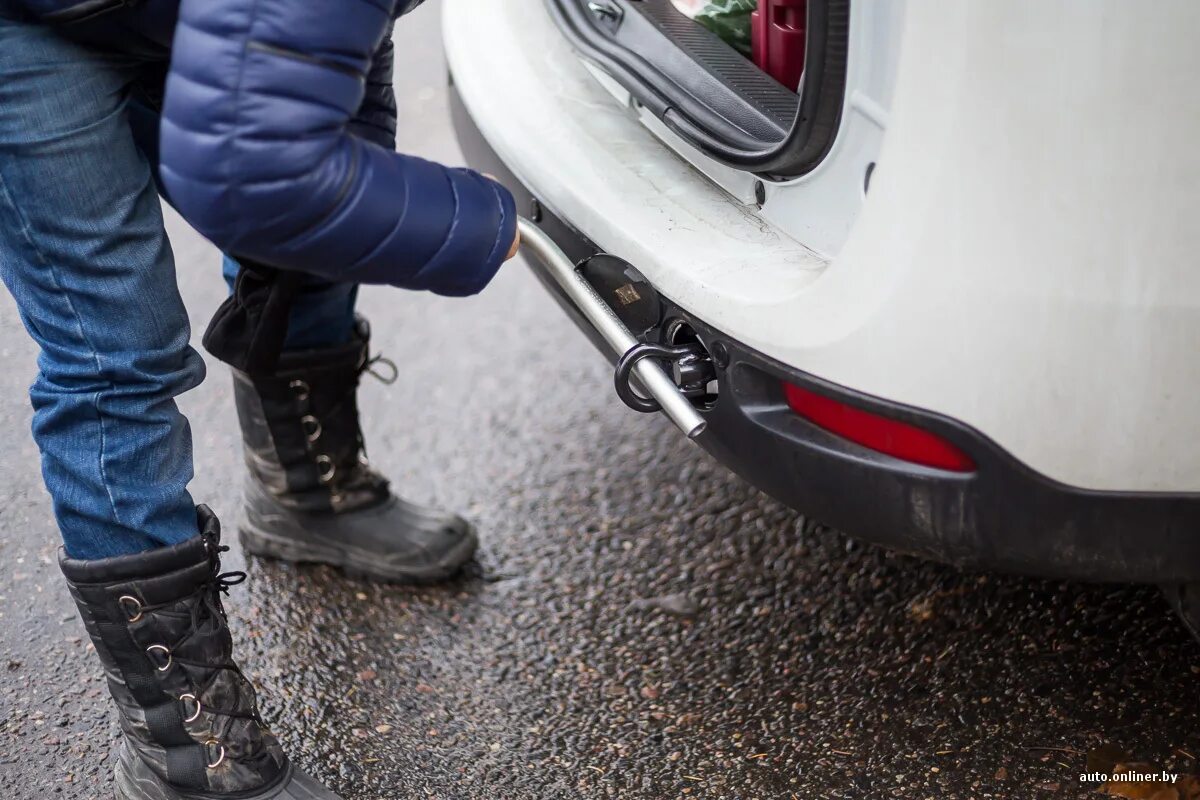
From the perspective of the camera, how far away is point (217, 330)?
6.29ft

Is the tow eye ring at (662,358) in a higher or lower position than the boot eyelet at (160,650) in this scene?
higher

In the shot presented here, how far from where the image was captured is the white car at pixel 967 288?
1205mm

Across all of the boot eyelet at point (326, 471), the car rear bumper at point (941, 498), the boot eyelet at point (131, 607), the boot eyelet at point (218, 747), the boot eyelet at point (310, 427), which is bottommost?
the boot eyelet at point (218, 747)

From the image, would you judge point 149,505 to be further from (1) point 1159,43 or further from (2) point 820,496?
(1) point 1159,43

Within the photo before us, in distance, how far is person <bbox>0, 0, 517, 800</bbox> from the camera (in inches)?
48.9

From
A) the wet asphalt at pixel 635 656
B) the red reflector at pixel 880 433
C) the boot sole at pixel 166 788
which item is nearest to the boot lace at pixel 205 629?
the boot sole at pixel 166 788

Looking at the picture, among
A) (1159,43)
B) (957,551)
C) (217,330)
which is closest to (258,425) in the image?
(217,330)

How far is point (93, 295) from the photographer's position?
60.7 inches

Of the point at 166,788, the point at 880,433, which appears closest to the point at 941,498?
the point at 880,433

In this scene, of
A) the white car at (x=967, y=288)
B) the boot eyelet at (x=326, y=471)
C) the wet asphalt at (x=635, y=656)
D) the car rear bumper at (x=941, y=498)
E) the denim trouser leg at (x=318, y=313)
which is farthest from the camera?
the boot eyelet at (x=326, y=471)

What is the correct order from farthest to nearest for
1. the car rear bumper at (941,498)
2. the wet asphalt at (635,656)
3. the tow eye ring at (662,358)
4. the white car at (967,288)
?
the wet asphalt at (635,656), the tow eye ring at (662,358), the car rear bumper at (941,498), the white car at (967,288)

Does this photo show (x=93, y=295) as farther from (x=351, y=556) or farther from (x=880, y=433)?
(x=880, y=433)

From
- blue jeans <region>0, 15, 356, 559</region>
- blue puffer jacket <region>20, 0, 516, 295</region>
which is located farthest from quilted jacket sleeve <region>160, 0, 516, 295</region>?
blue jeans <region>0, 15, 356, 559</region>

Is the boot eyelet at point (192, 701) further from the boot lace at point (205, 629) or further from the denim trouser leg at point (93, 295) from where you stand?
the denim trouser leg at point (93, 295)
